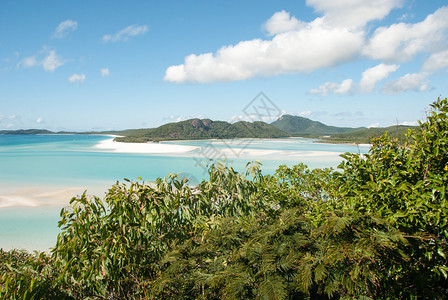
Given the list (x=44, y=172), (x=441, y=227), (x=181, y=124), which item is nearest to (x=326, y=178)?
(x=441, y=227)

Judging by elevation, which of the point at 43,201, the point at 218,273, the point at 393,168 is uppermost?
the point at 393,168

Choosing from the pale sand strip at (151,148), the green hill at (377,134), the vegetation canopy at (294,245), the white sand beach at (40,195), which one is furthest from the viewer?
the pale sand strip at (151,148)

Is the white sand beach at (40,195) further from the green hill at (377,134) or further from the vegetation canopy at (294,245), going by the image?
the green hill at (377,134)

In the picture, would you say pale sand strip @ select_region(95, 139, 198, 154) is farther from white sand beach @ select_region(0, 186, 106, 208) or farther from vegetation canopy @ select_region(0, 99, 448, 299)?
vegetation canopy @ select_region(0, 99, 448, 299)

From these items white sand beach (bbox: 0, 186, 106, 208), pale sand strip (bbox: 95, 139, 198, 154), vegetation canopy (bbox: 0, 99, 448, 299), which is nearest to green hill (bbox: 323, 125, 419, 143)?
vegetation canopy (bbox: 0, 99, 448, 299)

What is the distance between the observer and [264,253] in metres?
2.20

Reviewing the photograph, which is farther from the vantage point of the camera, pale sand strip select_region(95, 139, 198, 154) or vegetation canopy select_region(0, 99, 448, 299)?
pale sand strip select_region(95, 139, 198, 154)

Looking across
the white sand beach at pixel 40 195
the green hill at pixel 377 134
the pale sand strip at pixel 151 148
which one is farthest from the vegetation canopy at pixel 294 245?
the pale sand strip at pixel 151 148

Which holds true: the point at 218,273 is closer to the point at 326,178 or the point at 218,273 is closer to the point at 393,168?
the point at 393,168

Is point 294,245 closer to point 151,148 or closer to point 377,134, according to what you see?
point 377,134

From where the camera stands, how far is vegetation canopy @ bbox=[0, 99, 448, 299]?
6.45 feet

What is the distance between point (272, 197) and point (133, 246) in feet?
8.12

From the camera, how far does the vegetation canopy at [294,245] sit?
196cm

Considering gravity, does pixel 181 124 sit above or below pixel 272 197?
above
